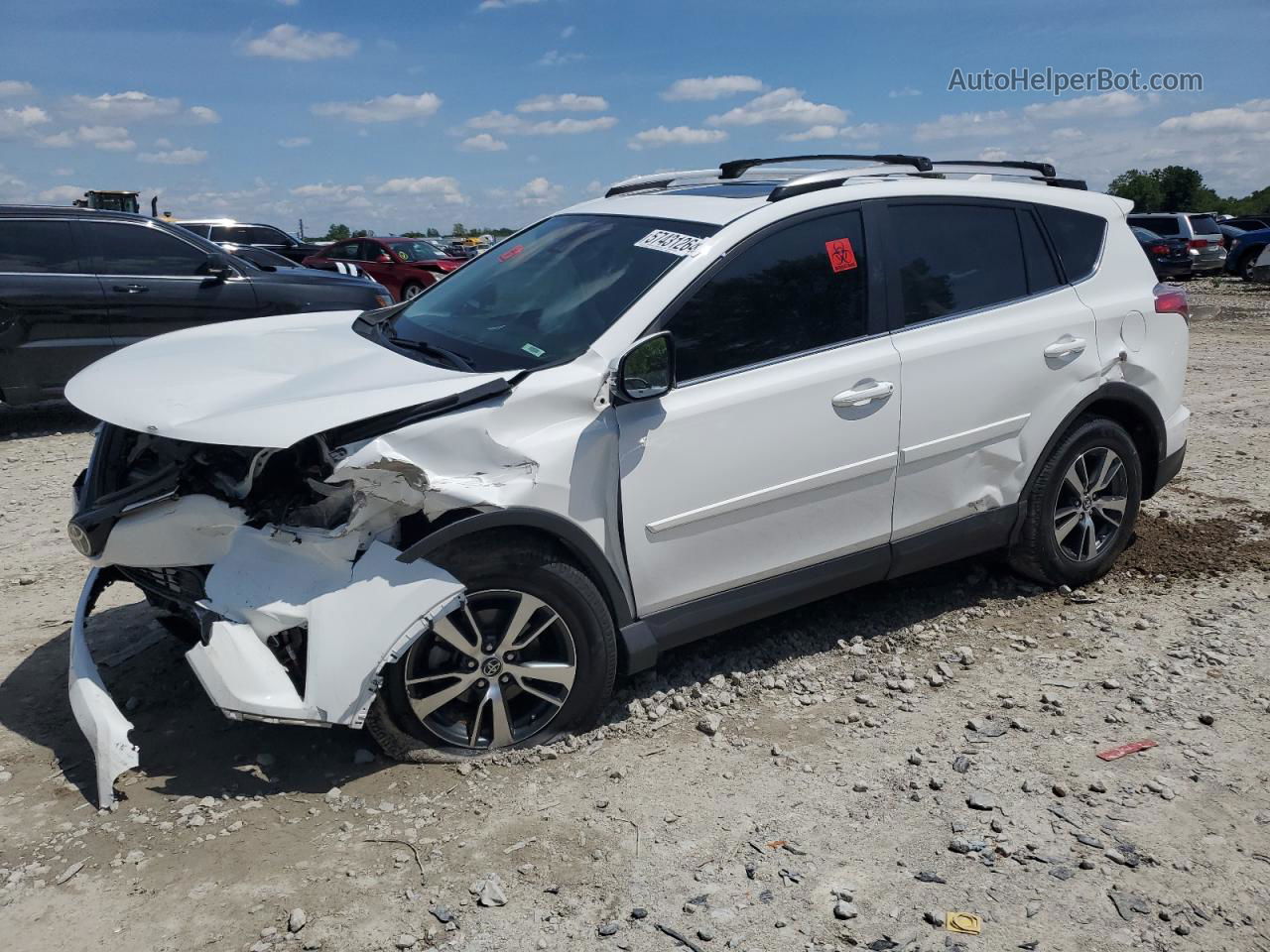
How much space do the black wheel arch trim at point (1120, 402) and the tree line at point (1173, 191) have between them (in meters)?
61.7

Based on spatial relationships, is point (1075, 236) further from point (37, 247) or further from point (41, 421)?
point (41, 421)

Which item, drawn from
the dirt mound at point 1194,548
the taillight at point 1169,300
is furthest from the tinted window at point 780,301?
the dirt mound at point 1194,548

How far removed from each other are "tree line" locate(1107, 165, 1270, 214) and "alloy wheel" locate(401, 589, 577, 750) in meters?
64.4

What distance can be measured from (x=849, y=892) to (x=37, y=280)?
789 centimetres

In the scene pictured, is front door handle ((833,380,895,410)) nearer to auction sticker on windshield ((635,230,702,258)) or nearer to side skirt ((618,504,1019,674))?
side skirt ((618,504,1019,674))

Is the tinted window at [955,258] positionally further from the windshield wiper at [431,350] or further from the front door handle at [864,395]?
the windshield wiper at [431,350]

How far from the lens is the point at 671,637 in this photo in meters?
3.74

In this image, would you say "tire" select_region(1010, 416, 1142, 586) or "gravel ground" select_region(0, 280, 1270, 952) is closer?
"gravel ground" select_region(0, 280, 1270, 952)

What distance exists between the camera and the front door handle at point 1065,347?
14.6ft

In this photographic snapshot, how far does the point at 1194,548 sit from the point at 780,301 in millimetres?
3071

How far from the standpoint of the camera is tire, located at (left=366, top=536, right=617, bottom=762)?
3.30 metres

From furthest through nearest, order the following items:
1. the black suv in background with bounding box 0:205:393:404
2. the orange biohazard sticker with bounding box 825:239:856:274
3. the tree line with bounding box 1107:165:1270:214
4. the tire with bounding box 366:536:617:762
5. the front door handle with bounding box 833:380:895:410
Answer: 1. the tree line with bounding box 1107:165:1270:214
2. the black suv in background with bounding box 0:205:393:404
3. the orange biohazard sticker with bounding box 825:239:856:274
4. the front door handle with bounding box 833:380:895:410
5. the tire with bounding box 366:536:617:762

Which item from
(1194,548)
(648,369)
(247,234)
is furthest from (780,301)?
(247,234)

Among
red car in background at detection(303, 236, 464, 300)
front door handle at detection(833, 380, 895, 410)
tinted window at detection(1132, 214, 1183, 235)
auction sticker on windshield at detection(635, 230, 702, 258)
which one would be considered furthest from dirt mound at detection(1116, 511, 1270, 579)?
tinted window at detection(1132, 214, 1183, 235)
